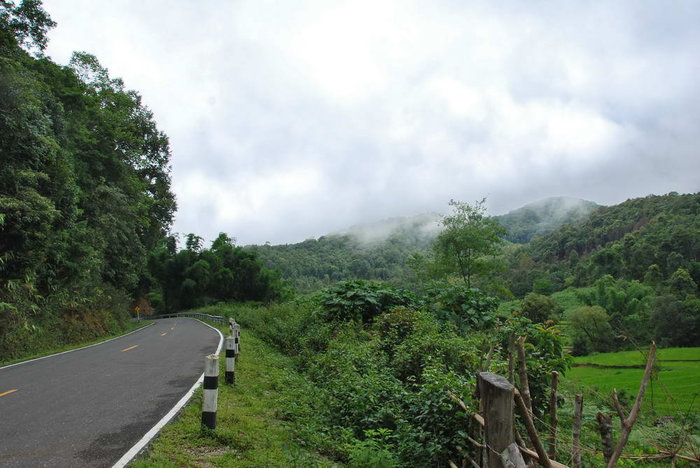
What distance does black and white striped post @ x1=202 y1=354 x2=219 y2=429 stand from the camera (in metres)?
5.39

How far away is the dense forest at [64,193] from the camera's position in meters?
14.6

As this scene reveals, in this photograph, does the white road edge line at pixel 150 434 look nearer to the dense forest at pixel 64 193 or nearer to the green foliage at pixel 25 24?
the dense forest at pixel 64 193

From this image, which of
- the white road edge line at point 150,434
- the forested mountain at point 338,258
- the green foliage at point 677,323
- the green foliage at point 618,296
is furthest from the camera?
the forested mountain at point 338,258

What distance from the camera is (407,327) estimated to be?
10.7 metres

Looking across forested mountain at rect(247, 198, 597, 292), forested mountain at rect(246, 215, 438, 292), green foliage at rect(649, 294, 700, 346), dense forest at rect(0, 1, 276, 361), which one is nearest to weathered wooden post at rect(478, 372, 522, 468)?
dense forest at rect(0, 1, 276, 361)

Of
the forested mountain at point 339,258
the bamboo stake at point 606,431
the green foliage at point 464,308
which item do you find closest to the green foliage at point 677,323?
the green foliage at point 464,308

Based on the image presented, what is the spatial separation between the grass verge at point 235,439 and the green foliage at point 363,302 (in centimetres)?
593

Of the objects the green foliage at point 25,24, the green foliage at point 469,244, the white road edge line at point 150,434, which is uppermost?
the green foliage at point 25,24

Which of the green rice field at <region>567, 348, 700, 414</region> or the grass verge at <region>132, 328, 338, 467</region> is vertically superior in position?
the grass verge at <region>132, 328, 338, 467</region>

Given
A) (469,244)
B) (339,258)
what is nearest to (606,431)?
(469,244)

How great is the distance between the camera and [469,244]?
31.4 meters

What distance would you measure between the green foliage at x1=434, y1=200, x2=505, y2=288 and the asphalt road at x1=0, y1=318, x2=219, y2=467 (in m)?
23.6

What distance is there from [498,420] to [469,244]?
29.8 metres

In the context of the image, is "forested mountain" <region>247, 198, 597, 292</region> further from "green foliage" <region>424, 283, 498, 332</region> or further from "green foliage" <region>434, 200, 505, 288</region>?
"green foliage" <region>424, 283, 498, 332</region>
